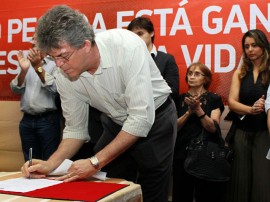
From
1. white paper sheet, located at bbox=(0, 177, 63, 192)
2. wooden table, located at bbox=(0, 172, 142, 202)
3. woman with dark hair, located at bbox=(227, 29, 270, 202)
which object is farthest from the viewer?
woman with dark hair, located at bbox=(227, 29, 270, 202)

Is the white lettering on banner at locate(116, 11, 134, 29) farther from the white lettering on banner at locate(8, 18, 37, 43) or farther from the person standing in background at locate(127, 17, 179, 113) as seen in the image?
the white lettering on banner at locate(8, 18, 37, 43)

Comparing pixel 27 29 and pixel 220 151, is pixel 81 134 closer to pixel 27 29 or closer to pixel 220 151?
pixel 220 151

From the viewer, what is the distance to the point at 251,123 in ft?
8.02

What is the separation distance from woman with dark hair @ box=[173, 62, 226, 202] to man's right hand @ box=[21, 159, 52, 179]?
4.20 feet

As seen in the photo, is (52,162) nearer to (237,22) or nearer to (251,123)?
(251,123)

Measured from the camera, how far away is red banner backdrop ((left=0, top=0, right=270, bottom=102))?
2738 millimetres

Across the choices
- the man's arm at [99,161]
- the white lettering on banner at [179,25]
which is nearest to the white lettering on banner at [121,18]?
the white lettering on banner at [179,25]

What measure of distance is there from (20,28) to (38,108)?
796 millimetres

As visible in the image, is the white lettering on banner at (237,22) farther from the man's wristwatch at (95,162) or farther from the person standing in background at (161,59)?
the man's wristwatch at (95,162)

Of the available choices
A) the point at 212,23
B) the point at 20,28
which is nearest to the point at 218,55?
the point at 212,23

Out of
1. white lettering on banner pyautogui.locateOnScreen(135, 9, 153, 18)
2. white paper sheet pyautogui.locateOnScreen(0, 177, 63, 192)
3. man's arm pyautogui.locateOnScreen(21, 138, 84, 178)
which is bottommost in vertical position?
white paper sheet pyautogui.locateOnScreen(0, 177, 63, 192)

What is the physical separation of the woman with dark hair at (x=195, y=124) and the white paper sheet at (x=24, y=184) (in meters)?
1.37

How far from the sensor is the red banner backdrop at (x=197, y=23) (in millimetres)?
2738

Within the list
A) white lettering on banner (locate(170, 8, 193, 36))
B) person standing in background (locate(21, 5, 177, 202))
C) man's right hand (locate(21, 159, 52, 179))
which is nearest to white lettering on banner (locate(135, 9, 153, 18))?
white lettering on banner (locate(170, 8, 193, 36))
